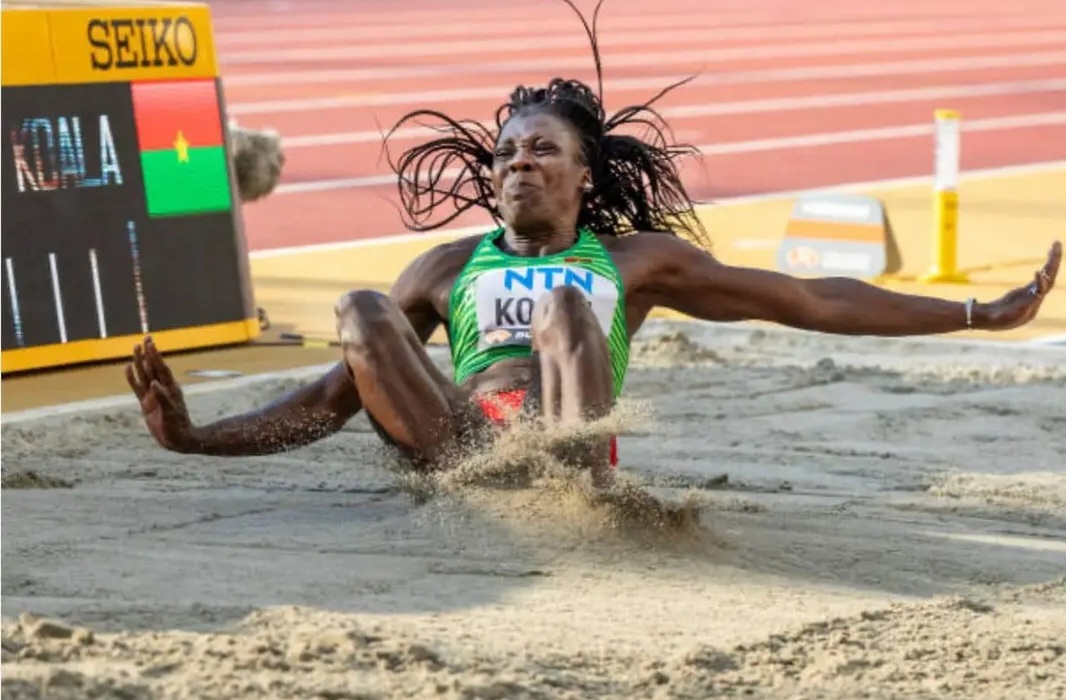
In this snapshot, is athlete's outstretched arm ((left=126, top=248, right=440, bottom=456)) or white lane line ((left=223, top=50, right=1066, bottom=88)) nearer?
athlete's outstretched arm ((left=126, top=248, right=440, bottom=456))

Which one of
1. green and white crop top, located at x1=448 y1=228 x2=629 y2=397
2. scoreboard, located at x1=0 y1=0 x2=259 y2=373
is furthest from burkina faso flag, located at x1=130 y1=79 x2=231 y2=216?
green and white crop top, located at x1=448 y1=228 x2=629 y2=397

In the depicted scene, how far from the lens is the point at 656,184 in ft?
19.4

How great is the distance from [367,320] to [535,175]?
72 centimetres

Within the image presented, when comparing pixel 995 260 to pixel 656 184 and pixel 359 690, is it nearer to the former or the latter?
pixel 656 184

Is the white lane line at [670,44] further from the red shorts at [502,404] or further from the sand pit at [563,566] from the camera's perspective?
the red shorts at [502,404]

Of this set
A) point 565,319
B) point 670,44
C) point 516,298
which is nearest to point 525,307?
point 516,298

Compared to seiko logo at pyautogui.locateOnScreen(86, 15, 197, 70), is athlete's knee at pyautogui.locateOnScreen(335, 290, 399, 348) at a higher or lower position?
lower

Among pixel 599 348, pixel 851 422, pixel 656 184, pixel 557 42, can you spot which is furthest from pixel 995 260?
pixel 557 42

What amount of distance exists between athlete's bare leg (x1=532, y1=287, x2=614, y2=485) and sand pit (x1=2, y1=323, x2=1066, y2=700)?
0.08 meters

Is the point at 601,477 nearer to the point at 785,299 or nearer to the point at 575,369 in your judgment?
the point at 575,369

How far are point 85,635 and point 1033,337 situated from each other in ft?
17.9

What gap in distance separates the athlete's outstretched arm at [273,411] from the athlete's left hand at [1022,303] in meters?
1.35

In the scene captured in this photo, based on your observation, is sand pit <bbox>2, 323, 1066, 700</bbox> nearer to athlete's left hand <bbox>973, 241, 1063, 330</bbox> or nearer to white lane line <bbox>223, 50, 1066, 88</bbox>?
athlete's left hand <bbox>973, 241, 1063, 330</bbox>

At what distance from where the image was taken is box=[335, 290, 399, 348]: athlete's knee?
4.84 meters
